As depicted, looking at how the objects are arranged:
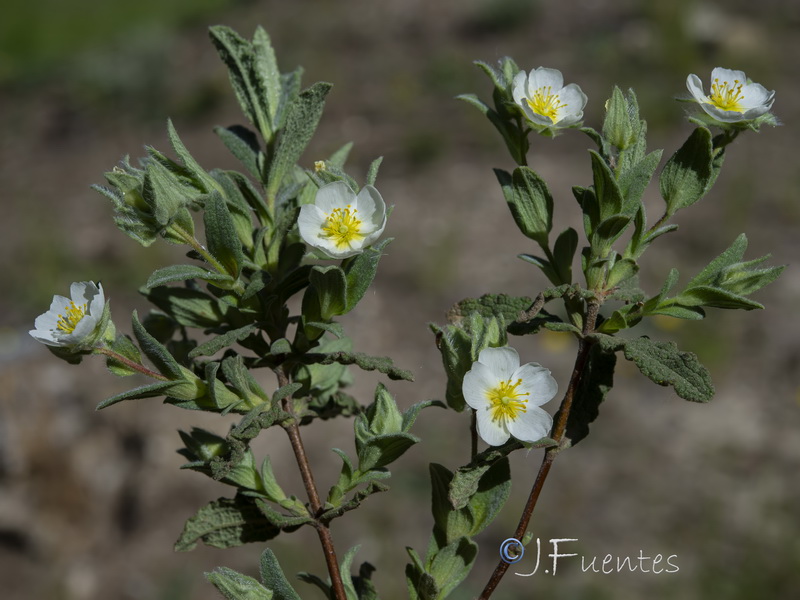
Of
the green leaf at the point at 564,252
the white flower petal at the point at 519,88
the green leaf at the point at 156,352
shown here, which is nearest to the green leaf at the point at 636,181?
the green leaf at the point at 564,252

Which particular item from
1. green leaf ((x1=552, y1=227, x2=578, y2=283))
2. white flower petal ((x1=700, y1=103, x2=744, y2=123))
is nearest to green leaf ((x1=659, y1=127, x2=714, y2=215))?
white flower petal ((x1=700, y1=103, x2=744, y2=123))

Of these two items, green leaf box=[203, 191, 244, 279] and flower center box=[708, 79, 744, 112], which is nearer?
green leaf box=[203, 191, 244, 279]

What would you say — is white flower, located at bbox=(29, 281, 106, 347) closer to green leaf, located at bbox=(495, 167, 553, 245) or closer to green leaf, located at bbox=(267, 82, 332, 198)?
green leaf, located at bbox=(267, 82, 332, 198)

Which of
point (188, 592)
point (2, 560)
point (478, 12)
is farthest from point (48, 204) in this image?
point (478, 12)

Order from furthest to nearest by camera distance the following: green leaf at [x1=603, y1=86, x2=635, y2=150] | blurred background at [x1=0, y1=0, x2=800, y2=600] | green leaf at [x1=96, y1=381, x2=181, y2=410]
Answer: blurred background at [x1=0, y1=0, x2=800, y2=600], green leaf at [x1=603, y1=86, x2=635, y2=150], green leaf at [x1=96, y1=381, x2=181, y2=410]

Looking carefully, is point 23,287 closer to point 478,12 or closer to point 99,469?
point 99,469

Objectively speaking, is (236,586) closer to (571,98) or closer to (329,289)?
(329,289)

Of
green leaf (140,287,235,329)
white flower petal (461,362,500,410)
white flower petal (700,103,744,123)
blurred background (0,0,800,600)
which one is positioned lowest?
blurred background (0,0,800,600)
